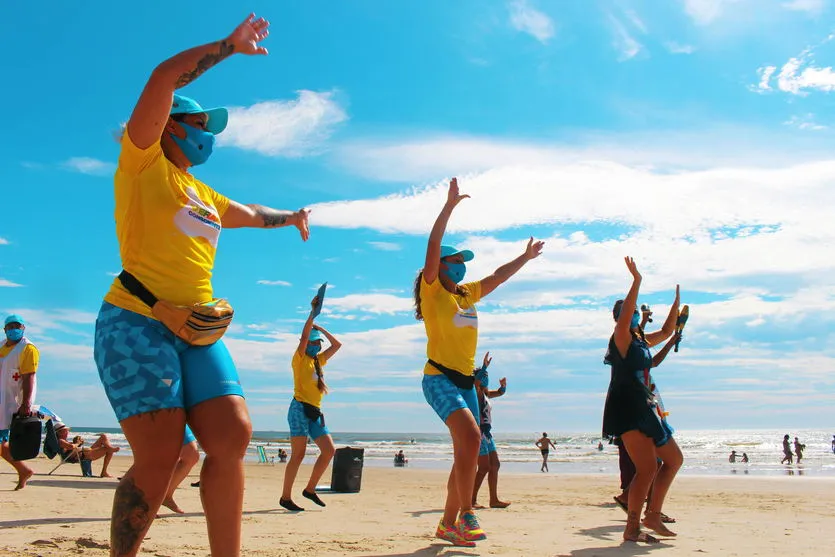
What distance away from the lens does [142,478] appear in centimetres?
A: 282

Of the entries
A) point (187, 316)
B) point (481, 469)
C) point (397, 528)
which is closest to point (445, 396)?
point (397, 528)

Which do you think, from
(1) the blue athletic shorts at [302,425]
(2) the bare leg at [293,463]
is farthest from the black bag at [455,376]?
(1) the blue athletic shorts at [302,425]

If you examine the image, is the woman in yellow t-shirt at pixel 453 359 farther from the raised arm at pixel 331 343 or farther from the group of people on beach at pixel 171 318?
the raised arm at pixel 331 343

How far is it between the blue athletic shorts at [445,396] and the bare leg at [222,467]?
8.68 feet

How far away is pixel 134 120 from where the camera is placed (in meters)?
2.85

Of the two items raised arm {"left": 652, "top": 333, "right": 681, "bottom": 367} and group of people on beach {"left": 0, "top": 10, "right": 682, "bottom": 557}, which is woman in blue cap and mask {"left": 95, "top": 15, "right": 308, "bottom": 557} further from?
raised arm {"left": 652, "top": 333, "right": 681, "bottom": 367}

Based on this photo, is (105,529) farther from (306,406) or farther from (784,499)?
(784,499)

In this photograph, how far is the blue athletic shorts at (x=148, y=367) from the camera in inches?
111

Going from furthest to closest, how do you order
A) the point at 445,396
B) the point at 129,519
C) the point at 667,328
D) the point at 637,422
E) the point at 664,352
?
the point at 664,352, the point at 667,328, the point at 637,422, the point at 445,396, the point at 129,519

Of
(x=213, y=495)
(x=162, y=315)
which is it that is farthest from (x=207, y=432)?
(x=162, y=315)

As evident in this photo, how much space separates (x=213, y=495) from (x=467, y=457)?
271 centimetres

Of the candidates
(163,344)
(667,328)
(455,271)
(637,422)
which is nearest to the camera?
(163,344)

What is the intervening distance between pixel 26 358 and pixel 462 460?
5.87m

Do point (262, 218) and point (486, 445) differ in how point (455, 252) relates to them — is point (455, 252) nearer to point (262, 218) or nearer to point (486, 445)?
point (262, 218)
